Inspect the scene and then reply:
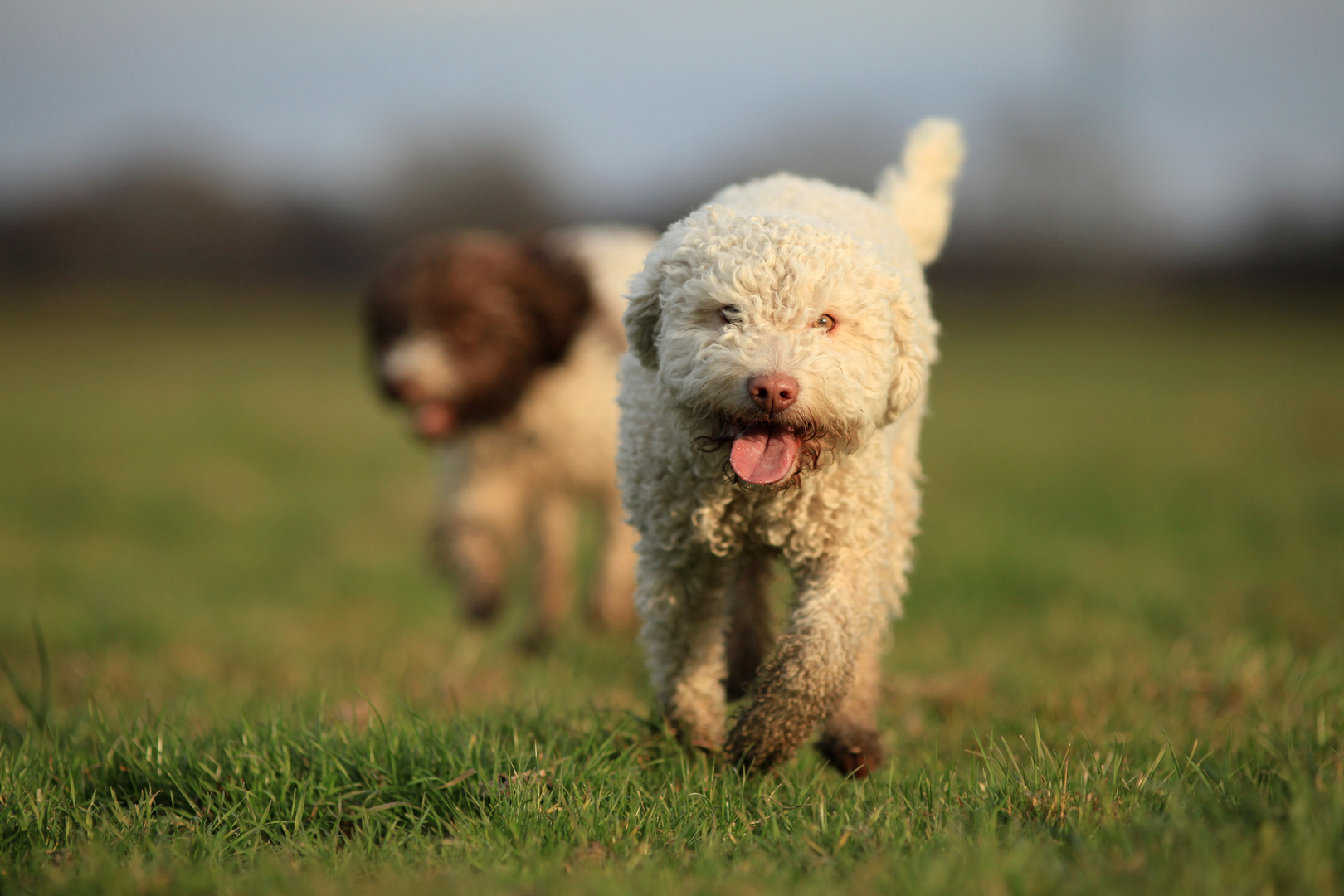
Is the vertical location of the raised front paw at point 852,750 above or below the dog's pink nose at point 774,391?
below

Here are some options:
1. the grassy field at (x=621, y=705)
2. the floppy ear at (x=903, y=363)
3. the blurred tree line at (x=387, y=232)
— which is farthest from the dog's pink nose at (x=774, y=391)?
the blurred tree line at (x=387, y=232)

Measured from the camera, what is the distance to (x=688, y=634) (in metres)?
3.57

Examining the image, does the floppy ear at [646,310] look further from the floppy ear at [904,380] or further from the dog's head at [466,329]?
the dog's head at [466,329]

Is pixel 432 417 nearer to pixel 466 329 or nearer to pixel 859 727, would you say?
pixel 466 329

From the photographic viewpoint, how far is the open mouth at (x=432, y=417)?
20.0 feet

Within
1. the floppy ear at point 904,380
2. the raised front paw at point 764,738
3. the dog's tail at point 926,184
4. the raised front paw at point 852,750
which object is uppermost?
the dog's tail at point 926,184

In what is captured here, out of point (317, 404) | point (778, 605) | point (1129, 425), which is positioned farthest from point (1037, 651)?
point (317, 404)

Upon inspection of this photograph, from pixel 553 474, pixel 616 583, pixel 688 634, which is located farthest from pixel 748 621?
pixel 553 474

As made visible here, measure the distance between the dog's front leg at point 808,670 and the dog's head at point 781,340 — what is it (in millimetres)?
467

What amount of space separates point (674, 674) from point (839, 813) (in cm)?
86

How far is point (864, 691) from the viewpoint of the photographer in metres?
3.55

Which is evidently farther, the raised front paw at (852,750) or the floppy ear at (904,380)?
the raised front paw at (852,750)

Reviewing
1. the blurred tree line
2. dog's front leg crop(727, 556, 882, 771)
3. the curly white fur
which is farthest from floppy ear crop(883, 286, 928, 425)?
the blurred tree line

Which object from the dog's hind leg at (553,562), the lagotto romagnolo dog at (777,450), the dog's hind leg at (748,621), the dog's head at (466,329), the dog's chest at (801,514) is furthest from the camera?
the dog's hind leg at (553,562)
